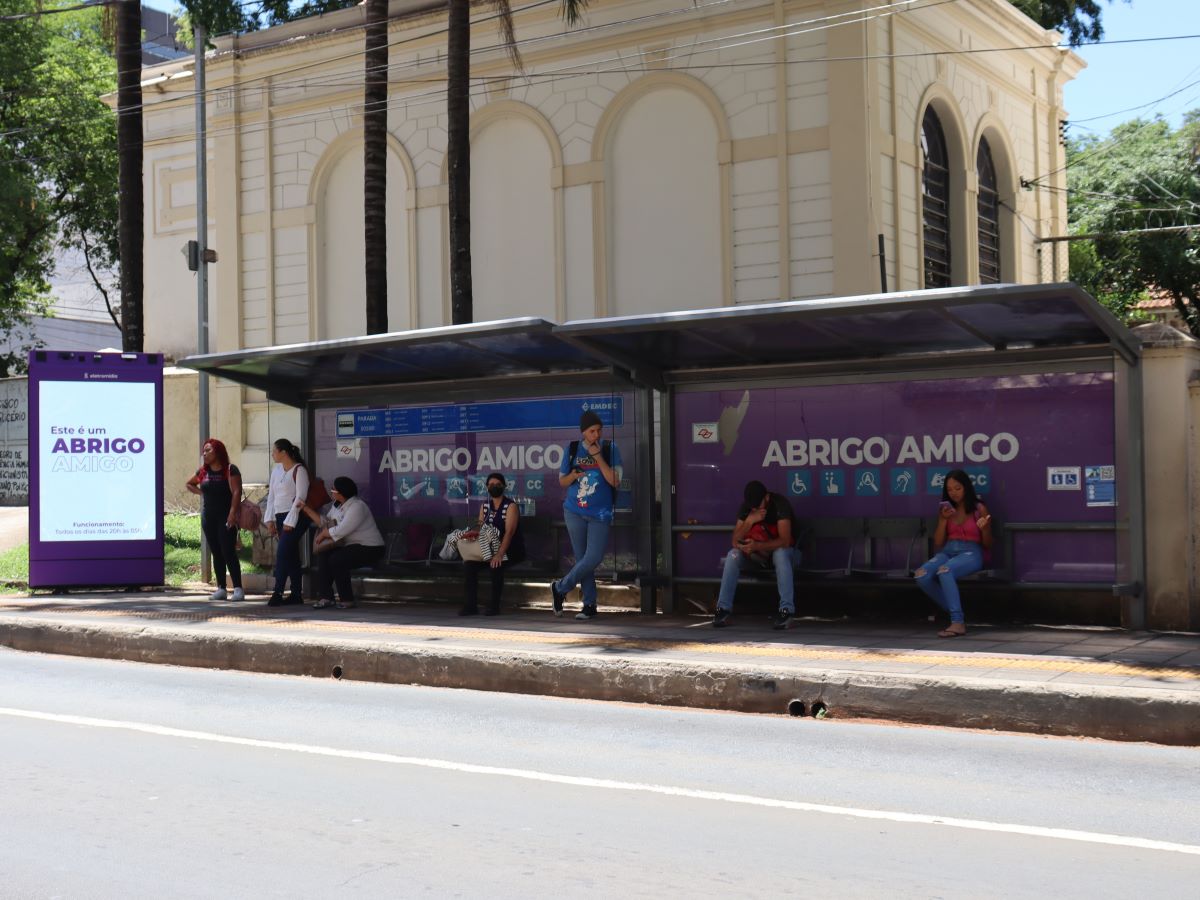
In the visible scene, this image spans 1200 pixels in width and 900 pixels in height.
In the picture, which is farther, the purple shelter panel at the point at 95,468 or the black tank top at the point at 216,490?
the purple shelter panel at the point at 95,468

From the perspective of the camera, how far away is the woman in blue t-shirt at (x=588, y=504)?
12.7m

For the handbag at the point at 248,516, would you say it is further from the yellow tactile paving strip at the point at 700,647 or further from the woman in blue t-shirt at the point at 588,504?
the woman in blue t-shirt at the point at 588,504

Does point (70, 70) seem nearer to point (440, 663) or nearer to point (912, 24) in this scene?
point (912, 24)

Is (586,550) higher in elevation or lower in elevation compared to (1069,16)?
lower

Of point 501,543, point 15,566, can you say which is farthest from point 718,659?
point 15,566

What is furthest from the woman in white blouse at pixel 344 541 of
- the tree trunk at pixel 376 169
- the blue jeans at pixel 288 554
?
the tree trunk at pixel 376 169

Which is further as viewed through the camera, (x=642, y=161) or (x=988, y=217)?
(x=988, y=217)

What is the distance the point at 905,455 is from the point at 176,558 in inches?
454

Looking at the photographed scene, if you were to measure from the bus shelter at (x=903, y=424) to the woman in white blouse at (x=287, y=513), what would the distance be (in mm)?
3854

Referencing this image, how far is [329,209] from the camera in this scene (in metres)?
25.4

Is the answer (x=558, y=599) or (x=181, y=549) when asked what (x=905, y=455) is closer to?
(x=558, y=599)

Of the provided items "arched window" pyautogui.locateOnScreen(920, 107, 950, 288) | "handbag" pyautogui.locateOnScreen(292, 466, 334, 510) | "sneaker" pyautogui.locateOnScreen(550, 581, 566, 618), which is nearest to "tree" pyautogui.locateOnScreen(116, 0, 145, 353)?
"handbag" pyautogui.locateOnScreen(292, 466, 334, 510)

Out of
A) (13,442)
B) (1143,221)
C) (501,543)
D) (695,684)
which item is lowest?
(695,684)

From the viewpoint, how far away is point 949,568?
36.3 ft
